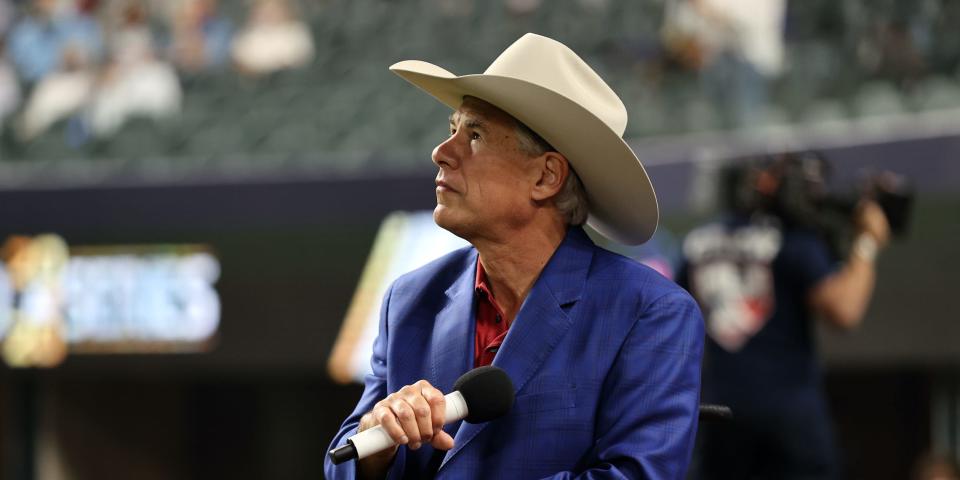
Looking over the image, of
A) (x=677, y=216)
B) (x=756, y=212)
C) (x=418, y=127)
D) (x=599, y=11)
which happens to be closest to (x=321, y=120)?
(x=418, y=127)

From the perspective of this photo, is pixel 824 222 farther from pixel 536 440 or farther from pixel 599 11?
pixel 599 11

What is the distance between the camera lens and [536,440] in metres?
2.76

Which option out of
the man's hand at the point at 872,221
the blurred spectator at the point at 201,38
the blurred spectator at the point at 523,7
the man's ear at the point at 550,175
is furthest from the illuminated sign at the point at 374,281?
the man's ear at the point at 550,175

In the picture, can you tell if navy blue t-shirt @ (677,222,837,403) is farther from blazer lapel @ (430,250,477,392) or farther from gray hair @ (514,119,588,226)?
blazer lapel @ (430,250,477,392)

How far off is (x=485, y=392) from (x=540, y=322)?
0.26 meters

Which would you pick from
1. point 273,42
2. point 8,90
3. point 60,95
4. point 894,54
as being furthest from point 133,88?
point 894,54

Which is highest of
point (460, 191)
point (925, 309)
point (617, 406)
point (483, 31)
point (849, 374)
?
point (483, 31)

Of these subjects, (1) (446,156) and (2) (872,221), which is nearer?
(1) (446,156)

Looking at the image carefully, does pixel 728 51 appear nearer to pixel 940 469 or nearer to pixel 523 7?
pixel 523 7

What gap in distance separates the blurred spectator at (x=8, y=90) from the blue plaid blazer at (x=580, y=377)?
10506mm

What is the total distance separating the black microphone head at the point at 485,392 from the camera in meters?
2.63

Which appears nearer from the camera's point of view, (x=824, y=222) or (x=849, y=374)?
(x=824, y=222)

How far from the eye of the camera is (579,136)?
289cm

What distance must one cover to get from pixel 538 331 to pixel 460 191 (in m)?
0.30
